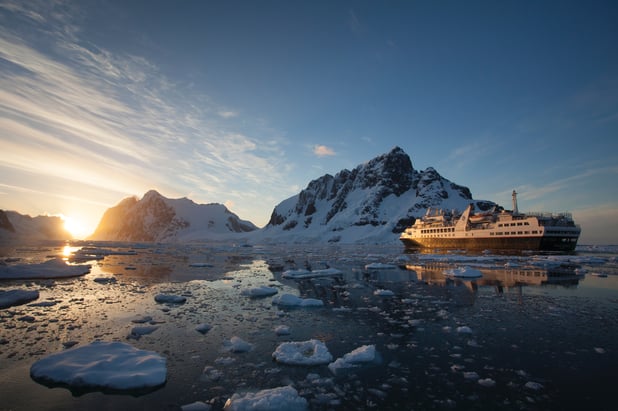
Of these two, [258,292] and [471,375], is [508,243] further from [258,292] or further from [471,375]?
[471,375]

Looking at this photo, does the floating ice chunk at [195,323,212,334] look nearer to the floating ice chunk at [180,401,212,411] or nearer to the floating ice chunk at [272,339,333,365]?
the floating ice chunk at [272,339,333,365]

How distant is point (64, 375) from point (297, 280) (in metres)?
17.2

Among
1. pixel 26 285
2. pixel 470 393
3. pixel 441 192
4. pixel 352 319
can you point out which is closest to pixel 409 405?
pixel 470 393

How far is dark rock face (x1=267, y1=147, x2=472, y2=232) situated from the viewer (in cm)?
14175

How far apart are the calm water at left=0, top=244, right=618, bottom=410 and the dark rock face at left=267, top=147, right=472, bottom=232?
381 feet

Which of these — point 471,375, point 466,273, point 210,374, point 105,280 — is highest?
point 466,273

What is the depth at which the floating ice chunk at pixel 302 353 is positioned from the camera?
795cm

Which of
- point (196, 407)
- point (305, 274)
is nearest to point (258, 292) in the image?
point (305, 274)

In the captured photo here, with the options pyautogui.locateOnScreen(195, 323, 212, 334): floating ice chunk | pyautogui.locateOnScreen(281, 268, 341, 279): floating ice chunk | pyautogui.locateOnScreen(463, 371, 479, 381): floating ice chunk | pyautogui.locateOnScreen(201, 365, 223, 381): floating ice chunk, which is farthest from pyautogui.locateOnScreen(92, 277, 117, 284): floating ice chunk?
pyautogui.locateOnScreen(463, 371, 479, 381): floating ice chunk

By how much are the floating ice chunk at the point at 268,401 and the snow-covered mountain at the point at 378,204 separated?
4716 inches

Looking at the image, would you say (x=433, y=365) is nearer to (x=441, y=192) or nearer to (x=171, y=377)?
(x=171, y=377)

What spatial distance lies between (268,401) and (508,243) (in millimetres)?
64594

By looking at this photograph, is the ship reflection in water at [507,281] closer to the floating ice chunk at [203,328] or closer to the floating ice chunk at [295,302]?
the floating ice chunk at [295,302]

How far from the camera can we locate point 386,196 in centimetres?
16350
